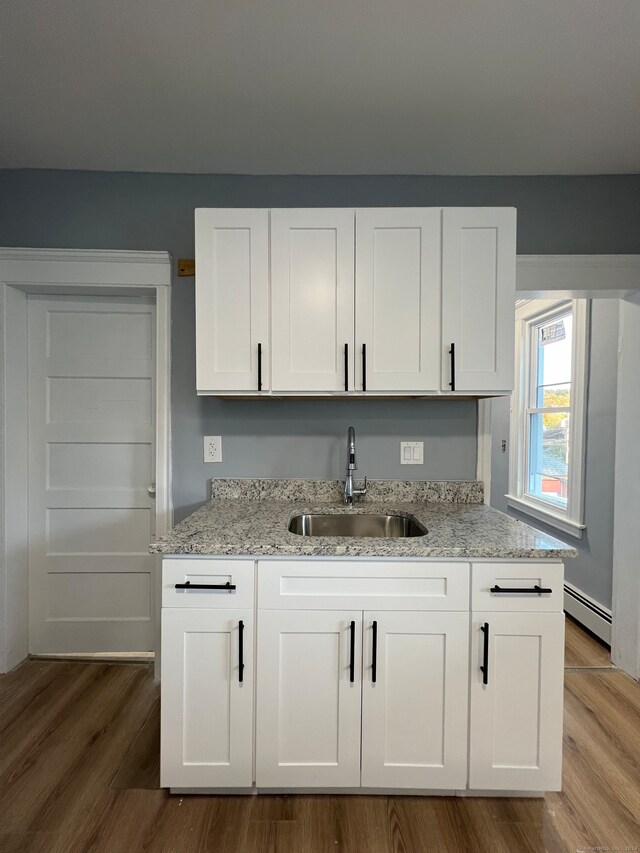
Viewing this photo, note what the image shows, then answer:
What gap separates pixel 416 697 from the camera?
5.16 feet

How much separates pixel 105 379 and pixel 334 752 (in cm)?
207

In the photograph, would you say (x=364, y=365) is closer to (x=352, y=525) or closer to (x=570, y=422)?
(x=352, y=525)

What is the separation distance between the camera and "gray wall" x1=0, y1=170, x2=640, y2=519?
2.35 meters

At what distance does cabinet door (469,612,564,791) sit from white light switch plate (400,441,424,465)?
931 mm

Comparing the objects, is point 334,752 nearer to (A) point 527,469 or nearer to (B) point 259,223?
(B) point 259,223

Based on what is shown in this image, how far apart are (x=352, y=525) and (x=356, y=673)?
72 cm

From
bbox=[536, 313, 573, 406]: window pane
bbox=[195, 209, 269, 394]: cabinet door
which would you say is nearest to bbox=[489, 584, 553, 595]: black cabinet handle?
bbox=[195, 209, 269, 394]: cabinet door

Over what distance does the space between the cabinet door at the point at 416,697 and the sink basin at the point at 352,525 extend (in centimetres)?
58

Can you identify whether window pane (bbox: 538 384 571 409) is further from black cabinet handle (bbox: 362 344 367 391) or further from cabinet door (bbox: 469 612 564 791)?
cabinet door (bbox: 469 612 564 791)

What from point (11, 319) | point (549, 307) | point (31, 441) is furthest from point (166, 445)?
point (549, 307)

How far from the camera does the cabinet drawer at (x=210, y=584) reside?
1.58 meters

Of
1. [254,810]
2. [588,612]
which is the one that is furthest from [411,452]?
[588,612]

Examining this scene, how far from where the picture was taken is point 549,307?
3.75 meters

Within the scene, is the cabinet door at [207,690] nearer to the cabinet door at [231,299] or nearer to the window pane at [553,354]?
the cabinet door at [231,299]
